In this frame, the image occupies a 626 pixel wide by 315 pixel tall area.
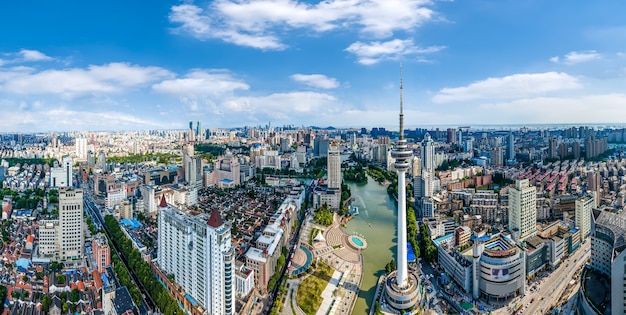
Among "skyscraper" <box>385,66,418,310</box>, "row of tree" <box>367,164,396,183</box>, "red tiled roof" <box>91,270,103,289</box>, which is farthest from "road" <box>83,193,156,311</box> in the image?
"row of tree" <box>367,164,396,183</box>

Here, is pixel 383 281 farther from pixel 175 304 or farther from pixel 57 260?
pixel 57 260

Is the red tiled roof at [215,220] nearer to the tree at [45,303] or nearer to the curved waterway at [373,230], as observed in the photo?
the curved waterway at [373,230]

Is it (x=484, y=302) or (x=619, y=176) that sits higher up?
(x=619, y=176)

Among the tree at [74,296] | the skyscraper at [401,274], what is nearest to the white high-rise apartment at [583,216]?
the skyscraper at [401,274]

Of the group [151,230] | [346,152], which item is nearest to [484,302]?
[151,230]

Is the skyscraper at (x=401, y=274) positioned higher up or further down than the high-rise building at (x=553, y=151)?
further down
